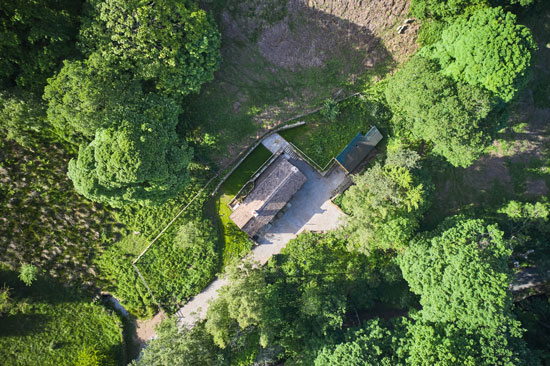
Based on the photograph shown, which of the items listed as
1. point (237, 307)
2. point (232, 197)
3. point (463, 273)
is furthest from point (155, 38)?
point (463, 273)

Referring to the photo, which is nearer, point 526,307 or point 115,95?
point 115,95

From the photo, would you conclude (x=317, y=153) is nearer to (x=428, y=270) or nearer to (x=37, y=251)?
(x=428, y=270)

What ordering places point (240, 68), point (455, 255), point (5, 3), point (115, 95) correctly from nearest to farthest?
point (5, 3)
point (115, 95)
point (455, 255)
point (240, 68)

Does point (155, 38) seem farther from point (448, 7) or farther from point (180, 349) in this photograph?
point (180, 349)

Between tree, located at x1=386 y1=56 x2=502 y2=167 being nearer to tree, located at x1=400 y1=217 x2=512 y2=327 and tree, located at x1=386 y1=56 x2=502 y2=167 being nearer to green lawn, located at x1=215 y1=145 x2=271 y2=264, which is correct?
tree, located at x1=400 y1=217 x2=512 y2=327

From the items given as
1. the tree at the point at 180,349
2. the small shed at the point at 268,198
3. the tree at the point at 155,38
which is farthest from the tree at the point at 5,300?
the tree at the point at 155,38

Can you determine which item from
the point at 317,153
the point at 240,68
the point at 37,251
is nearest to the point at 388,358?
the point at 317,153
